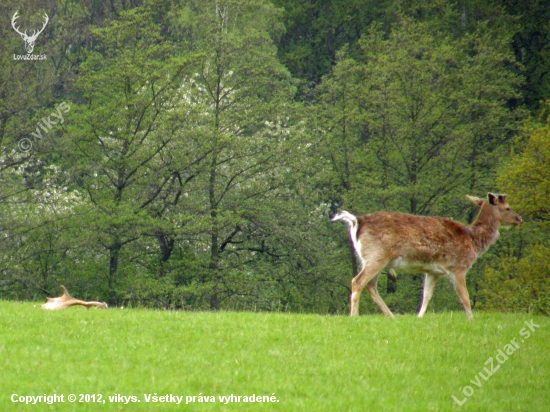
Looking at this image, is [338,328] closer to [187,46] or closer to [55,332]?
[55,332]

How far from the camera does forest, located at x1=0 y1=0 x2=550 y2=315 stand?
104 ft

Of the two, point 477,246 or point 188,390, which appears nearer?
point 188,390

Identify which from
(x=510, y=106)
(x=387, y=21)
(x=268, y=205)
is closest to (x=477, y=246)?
(x=268, y=205)

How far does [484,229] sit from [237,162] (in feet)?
71.8

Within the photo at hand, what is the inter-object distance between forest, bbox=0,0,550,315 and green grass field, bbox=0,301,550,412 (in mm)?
17143

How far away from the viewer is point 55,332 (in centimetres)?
986

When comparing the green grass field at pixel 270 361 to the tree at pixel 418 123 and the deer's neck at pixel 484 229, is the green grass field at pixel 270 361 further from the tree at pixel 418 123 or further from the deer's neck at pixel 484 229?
the tree at pixel 418 123

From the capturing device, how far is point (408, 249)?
12578 mm

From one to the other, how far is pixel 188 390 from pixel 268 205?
2707 cm

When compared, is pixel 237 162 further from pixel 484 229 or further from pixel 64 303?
pixel 64 303

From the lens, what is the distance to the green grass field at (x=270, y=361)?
7594 millimetres

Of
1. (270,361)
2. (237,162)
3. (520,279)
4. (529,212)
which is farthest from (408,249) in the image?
(237,162)

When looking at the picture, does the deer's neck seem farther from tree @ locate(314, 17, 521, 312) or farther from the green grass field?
tree @ locate(314, 17, 521, 312)

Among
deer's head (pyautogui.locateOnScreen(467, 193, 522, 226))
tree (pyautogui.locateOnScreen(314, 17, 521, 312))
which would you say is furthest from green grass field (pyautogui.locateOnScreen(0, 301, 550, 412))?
tree (pyautogui.locateOnScreen(314, 17, 521, 312))
